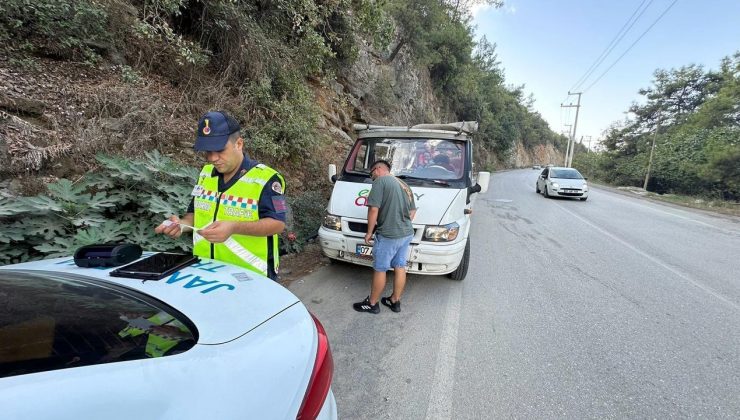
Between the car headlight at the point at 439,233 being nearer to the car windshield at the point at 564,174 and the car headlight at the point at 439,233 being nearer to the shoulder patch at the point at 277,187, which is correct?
the shoulder patch at the point at 277,187

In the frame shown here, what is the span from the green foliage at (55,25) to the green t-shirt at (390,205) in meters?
4.65

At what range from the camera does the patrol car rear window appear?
878 millimetres

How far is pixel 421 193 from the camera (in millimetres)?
4047

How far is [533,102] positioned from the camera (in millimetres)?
64375

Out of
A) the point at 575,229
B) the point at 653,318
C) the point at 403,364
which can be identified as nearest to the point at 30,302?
the point at 403,364

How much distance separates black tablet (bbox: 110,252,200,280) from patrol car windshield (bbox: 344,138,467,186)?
306 centimetres

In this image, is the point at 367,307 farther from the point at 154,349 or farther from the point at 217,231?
the point at 154,349

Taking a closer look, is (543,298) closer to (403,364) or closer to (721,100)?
(403,364)

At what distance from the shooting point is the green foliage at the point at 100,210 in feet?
9.16

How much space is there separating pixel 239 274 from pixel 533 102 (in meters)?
74.4

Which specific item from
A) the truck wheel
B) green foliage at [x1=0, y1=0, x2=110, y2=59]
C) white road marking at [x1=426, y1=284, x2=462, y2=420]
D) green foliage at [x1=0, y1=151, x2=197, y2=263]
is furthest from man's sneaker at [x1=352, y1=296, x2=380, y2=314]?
green foliage at [x1=0, y1=0, x2=110, y2=59]

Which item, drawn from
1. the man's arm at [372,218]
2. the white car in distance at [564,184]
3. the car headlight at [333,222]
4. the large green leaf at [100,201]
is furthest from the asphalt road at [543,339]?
the white car in distance at [564,184]

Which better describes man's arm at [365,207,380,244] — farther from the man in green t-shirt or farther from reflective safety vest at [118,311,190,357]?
reflective safety vest at [118,311,190,357]

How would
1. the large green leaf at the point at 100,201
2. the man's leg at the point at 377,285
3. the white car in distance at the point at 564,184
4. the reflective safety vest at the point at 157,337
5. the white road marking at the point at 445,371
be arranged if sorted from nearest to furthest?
the reflective safety vest at the point at 157,337, the white road marking at the point at 445,371, the large green leaf at the point at 100,201, the man's leg at the point at 377,285, the white car in distance at the point at 564,184
